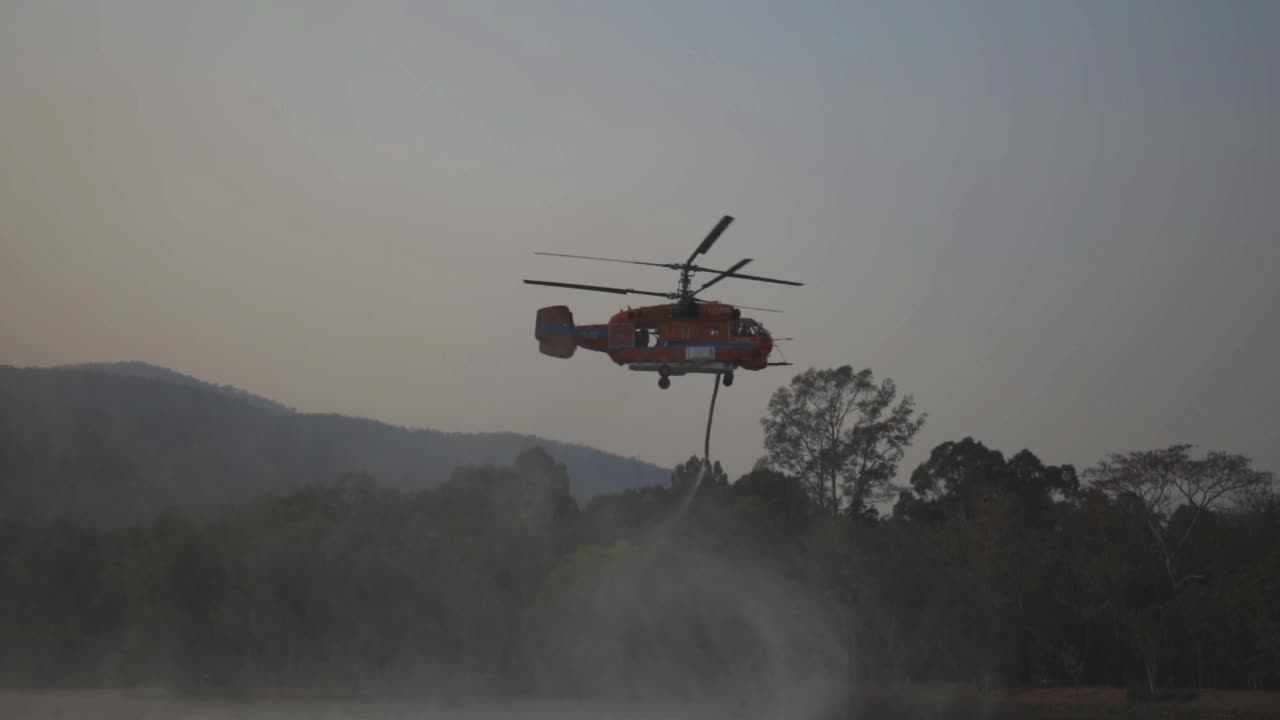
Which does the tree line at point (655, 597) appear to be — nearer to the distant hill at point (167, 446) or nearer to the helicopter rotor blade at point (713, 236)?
the distant hill at point (167, 446)

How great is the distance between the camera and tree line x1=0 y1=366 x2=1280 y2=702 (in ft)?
180

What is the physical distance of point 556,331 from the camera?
2656 cm

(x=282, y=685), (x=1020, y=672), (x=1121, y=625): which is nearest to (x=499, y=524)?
(x=282, y=685)

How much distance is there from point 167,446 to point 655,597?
35564mm

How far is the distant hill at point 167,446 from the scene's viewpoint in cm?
6794

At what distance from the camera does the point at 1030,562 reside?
5784 cm

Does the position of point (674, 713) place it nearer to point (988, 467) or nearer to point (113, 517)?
point (988, 467)

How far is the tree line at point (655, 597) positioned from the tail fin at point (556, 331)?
33.0 m

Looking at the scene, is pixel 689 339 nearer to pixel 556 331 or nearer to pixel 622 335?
pixel 622 335

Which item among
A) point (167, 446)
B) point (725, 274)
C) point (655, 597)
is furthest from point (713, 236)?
point (167, 446)

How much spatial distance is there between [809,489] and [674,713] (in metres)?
20.5

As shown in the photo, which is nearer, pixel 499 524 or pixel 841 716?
pixel 841 716

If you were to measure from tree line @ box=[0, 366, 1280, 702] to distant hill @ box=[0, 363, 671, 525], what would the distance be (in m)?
5.53

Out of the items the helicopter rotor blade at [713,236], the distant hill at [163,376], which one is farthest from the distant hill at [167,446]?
the helicopter rotor blade at [713,236]
